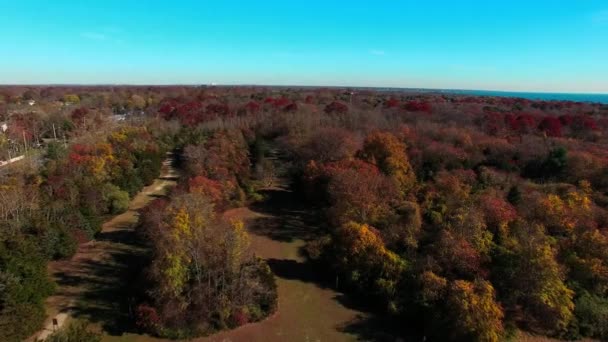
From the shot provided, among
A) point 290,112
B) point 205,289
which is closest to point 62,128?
point 290,112

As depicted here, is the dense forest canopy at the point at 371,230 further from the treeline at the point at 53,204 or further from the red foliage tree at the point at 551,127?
the red foliage tree at the point at 551,127

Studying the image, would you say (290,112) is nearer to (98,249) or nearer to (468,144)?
(468,144)

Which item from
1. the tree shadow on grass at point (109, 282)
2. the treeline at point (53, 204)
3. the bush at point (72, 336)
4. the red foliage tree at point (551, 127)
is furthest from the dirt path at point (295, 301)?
the red foliage tree at point (551, 127)

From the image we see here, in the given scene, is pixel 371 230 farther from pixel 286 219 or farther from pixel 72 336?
pixel 72 336

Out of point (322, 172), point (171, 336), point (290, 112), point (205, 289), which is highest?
point (290, 112)

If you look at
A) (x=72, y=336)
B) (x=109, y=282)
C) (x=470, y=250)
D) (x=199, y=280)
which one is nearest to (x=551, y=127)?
(x=470, y=250)

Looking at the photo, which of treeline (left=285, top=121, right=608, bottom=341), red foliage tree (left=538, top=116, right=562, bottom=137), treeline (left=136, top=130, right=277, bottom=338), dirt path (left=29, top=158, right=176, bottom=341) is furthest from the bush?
red foliage tree (left=538, top=116, right=562, bottom=137)

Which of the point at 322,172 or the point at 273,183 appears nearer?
the point at 322,172

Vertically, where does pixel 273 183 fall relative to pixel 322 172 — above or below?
below
